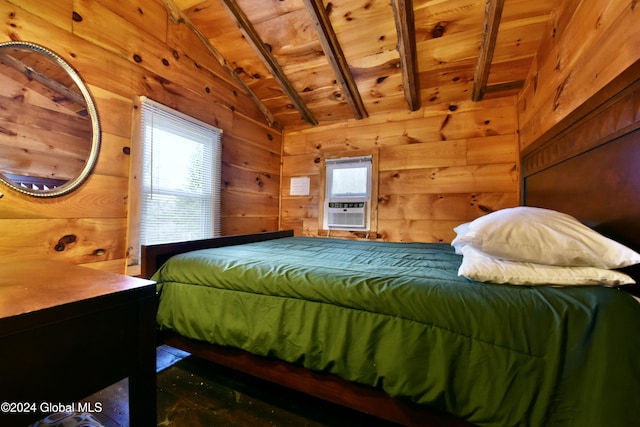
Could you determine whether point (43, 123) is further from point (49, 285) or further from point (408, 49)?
point (408, 49)

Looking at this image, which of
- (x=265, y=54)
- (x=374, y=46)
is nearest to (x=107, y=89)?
(x=265, y=54)

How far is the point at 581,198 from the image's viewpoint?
133 cm

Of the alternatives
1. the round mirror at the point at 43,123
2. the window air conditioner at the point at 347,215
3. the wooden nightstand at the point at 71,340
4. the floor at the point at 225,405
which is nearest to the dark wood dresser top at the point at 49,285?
the wooden nightstand at the point at 71,340

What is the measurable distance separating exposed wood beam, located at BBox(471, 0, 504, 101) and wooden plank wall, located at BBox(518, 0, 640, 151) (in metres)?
0.33

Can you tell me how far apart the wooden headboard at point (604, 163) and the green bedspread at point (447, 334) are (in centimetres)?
48

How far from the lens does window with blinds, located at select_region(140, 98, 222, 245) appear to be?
6.34 ft

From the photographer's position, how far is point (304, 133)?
3.39m

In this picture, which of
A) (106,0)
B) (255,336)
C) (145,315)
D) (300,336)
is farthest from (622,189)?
(106,0)

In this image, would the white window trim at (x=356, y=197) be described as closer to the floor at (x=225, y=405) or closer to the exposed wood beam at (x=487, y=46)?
the exposed wood beam at (x=487, y=46)

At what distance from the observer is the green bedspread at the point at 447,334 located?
721 millimetres

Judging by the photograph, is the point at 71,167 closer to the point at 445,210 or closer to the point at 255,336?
the point at 255,336

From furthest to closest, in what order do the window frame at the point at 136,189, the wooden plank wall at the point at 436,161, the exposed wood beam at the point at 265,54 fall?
the wooden plank wall at the point at 436,161 → the exposed wood beam at the point at 265,54 → the window frame at the point at 136,189

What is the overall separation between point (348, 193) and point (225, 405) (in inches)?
92.7

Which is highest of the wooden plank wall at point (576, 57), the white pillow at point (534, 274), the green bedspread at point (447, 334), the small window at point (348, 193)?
the wooden plank wall at point (576, 57)
